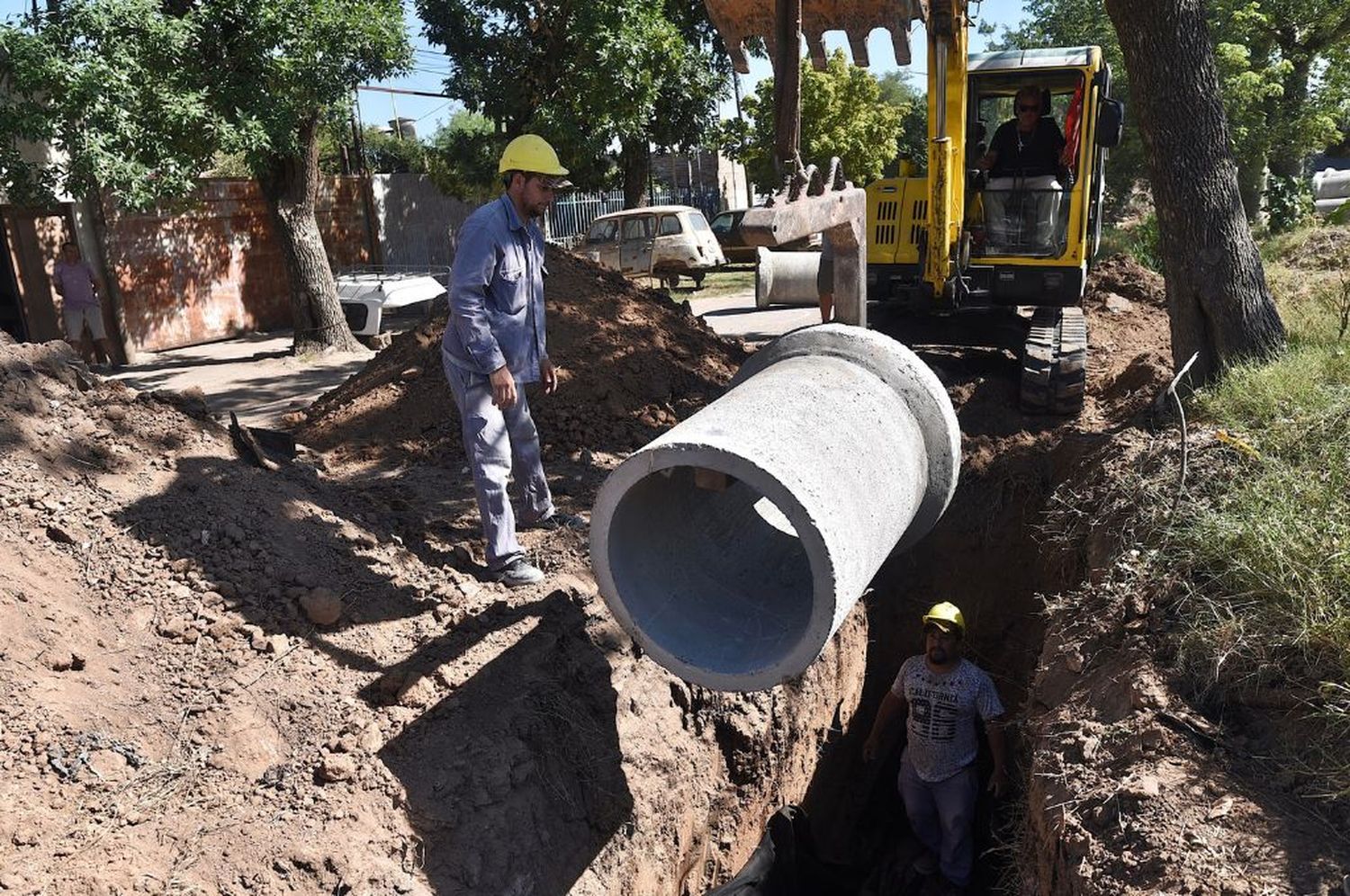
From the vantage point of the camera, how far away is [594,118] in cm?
1795

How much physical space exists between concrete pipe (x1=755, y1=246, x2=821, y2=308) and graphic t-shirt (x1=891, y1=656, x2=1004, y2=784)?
956cm

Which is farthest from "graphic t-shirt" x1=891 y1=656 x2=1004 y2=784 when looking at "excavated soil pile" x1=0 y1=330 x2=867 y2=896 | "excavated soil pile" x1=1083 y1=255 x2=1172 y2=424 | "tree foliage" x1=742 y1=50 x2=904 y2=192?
"tree foliage" x1=742 y1=50 x2=904 y2=192

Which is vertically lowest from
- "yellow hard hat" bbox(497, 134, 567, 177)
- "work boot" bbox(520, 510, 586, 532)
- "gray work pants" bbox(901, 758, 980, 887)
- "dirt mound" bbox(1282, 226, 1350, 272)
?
"gray work pants" bbox(901, 758, 980, 887)

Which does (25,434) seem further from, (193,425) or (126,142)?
(126,142)

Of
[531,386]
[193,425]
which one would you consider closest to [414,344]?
[531,386]

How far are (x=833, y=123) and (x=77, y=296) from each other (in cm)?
1813

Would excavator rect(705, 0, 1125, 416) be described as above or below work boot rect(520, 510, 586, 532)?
above

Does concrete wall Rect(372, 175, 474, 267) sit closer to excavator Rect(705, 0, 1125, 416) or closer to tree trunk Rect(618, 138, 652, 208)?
tree trunk Rect(618, 138, 652, 208)

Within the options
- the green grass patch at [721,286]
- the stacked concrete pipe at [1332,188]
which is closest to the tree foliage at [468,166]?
the green grass patch at [721,286]

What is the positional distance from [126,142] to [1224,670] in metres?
10.5

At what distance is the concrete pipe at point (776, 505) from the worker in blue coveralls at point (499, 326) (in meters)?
0.88

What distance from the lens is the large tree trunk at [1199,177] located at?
611cm

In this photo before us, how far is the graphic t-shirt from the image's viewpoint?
15.6ft

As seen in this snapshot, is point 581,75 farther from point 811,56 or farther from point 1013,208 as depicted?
point 811,56
